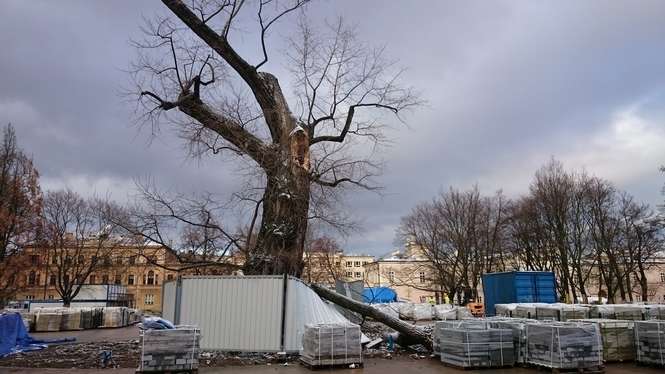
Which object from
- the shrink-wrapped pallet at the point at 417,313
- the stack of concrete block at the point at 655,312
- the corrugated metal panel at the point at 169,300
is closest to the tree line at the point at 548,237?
the shrink-wrapped pallet at the point at 417,313

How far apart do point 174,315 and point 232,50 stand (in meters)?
9.62

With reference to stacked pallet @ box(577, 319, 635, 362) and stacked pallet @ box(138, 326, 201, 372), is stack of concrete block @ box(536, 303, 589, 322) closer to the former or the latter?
stacked pallet @ box(577, 319, 635, 362)

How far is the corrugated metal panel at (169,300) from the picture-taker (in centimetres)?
1547

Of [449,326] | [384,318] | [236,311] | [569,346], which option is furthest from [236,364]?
[569,346]

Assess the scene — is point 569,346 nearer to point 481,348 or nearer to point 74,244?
point 481,348

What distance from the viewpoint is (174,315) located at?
15.2m

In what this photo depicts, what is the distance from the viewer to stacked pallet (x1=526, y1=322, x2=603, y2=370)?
11984 mm

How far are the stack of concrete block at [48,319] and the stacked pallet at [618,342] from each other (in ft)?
96.3

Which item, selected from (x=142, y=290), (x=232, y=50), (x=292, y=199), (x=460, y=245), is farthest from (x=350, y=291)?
(x=142, y=290)

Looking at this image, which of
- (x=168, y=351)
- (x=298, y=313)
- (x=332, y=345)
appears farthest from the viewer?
(x=298, y=313)

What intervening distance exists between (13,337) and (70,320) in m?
14.8

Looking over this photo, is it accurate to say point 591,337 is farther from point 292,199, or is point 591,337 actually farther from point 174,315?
point 174,315

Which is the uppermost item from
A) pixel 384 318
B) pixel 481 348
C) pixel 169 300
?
pixel 169 300

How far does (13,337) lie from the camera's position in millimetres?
17547
